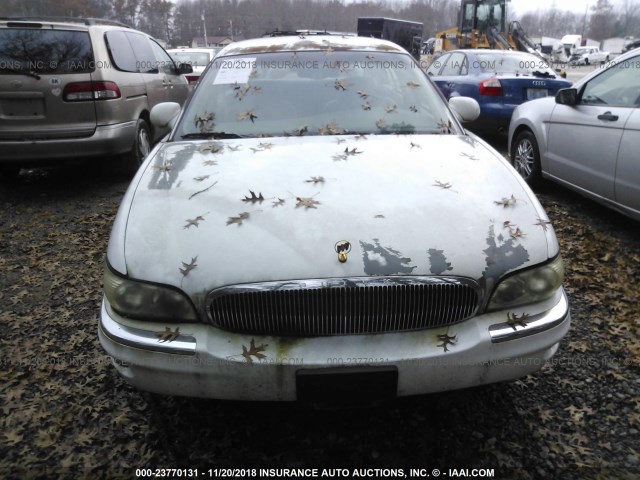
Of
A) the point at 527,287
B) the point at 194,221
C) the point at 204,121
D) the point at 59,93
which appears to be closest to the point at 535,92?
the point at 204,121

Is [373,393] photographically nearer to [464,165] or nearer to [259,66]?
[464,165]

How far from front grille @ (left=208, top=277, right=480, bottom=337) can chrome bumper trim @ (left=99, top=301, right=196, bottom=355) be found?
13cm

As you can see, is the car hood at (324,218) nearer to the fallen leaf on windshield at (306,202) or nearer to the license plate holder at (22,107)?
the fallen leaf on windshield at (306,202)

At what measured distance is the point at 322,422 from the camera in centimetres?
230

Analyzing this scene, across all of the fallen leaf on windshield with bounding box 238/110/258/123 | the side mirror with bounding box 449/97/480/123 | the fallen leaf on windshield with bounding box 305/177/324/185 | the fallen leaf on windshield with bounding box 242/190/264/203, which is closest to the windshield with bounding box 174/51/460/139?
the fallen leaf on windshield with bounding box 238/110/258/123

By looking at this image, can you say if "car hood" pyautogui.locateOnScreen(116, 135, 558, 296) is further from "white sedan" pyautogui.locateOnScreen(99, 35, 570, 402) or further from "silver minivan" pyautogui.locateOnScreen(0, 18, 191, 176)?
"silver minivan" pyautogui.locateOnScreen(0, 18, 191, 176)

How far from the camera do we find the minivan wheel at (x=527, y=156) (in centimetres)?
536

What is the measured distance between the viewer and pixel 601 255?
157 inches

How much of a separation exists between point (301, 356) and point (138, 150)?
16.7ft

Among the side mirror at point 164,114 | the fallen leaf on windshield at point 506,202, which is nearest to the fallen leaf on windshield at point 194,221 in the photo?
the fallen leaf on windshield at point 506,202

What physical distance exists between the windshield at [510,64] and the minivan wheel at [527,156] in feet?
9.74

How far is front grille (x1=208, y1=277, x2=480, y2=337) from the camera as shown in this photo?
183cm

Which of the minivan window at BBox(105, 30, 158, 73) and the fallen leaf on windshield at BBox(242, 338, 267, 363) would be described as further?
the minivan window at BBox(105, 30, 158, 73)

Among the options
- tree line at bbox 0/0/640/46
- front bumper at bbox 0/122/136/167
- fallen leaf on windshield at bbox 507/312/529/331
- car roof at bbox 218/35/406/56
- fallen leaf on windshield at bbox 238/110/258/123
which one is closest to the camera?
fallen leaf on windshield at bbox 507/312/529/331
